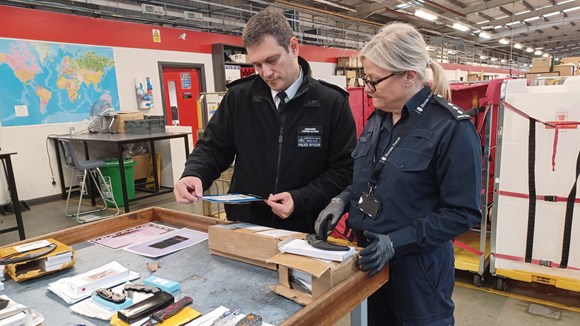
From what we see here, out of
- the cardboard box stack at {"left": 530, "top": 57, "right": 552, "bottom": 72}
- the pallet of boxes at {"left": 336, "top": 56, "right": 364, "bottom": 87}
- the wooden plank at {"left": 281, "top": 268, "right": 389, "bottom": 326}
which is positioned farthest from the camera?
the pallet of boxes at {"left": 336, "top": 56, "right": 364, "bottom": 87}

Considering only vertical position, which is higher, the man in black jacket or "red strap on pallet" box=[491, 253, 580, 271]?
the man in black jacket

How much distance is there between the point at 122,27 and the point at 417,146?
6.53 metres

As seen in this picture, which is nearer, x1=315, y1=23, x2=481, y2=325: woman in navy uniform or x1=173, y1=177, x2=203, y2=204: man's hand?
x1=315, y1=23, x2=481, y2=325: woman in navy uniform

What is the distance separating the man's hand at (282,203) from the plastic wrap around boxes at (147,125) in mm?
4773

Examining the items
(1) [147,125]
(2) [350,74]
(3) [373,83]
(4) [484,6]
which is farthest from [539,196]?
(4) [484,6]

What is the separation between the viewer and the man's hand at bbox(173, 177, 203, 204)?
141 cm

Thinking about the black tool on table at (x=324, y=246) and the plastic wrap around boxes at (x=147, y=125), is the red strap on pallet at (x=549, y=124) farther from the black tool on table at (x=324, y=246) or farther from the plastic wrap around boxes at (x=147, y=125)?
the plastic wrap around boxes at (x=147, y=125)

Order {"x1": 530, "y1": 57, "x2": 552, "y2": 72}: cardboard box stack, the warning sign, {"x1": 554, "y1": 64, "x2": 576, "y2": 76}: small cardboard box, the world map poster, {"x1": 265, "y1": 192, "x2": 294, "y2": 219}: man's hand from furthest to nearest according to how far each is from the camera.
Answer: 1. the warning sign
2. {"x1": 530, "y1": 57, "x2": 552, "y2": 72}: cardboard box stack
3. {"x1": 554, "y1": 64, "x2": 576, "y2": 76}: small cardboard box
4. the world map poster
5. {"x1": 265, "y1": 192, "x2": 294, "y2": 219}: man's hand

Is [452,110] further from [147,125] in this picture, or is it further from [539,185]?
[147,125]

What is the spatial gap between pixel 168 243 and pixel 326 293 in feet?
2.51

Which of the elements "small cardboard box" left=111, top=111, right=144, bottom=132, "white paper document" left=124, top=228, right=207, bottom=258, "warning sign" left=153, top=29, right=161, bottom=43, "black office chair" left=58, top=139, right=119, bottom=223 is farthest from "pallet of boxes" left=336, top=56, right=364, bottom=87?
"white paper document" left=124, top=228, right=207, bottom=258

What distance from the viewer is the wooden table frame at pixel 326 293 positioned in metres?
0.90

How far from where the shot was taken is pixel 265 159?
1.59 metres

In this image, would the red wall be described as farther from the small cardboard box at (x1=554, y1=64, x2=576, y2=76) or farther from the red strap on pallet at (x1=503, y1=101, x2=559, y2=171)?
the small cardboard box at (x1=554, y1=64, x2=576, y2=76)
